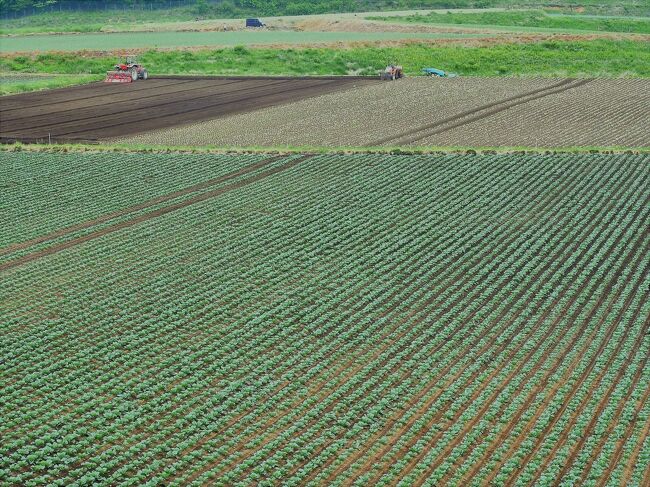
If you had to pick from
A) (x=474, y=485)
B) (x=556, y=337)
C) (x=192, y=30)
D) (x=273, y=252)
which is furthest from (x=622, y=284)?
(x=192, y=30)

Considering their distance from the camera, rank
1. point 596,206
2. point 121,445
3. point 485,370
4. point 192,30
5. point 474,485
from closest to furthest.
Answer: point 474,485 → point 121,445 → point 485,370 → point 596,206 → point 192,30

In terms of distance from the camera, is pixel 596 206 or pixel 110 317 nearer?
pixel 110 317

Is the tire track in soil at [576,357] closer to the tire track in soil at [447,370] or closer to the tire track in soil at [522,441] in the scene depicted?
the tire track in soil at [522,441]

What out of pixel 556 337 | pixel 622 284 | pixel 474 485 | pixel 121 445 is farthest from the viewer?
pixel 622 284

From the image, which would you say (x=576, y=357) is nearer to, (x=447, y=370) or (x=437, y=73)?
(x=447, y=370)

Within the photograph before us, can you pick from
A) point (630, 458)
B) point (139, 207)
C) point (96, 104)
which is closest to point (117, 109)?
point (96, 104)

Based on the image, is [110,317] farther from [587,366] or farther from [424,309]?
[587,366]
